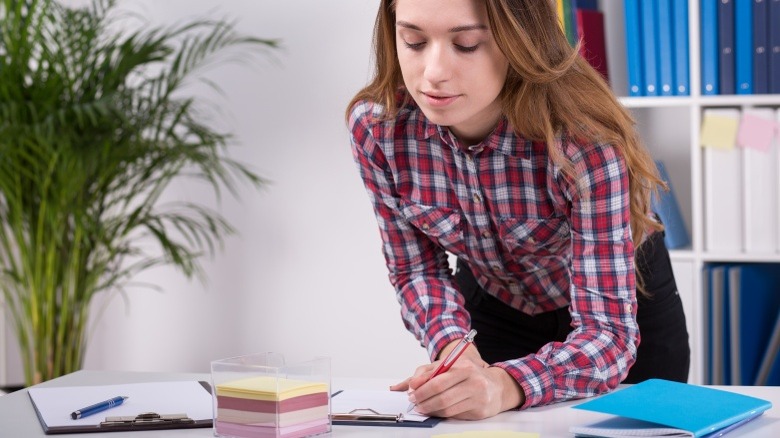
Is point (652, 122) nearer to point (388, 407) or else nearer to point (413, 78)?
point (413, 78)

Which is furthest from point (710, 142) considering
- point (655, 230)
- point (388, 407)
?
point (388, 407)

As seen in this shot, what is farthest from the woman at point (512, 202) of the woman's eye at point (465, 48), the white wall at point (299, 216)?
the white wall at point (299, 216)

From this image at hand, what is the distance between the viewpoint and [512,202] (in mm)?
1550

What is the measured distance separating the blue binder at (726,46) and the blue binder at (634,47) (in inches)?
8.1

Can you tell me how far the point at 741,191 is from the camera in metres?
2.62

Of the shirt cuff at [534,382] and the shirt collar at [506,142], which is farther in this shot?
the shirt collar at [506,142]

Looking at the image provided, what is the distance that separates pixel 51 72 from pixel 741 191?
1905 mm

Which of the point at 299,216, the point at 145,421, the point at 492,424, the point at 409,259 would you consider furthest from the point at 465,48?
the point at 299,216

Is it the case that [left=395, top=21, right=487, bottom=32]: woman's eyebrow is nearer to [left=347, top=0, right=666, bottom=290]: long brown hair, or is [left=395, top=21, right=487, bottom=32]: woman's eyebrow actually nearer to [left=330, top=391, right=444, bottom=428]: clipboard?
[left=347, top=0, right=666, bottom=290]: long brown hair

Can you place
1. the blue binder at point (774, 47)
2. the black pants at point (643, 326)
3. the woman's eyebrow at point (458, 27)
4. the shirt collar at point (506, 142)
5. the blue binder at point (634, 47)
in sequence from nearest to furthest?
the woman's eyebrow at point (458, 27) < the shirt collar at point (506, 142) < the black pants at point (643, 326) < the blue binder at point (774, 47) < the blue binder at point (634, 47)

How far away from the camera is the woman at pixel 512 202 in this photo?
53.6 inches

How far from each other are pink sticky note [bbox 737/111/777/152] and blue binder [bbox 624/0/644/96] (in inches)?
11.3

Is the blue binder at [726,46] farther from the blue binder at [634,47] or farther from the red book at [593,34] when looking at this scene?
the red book at [593,34]

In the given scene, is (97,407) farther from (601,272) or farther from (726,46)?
(726,46)
